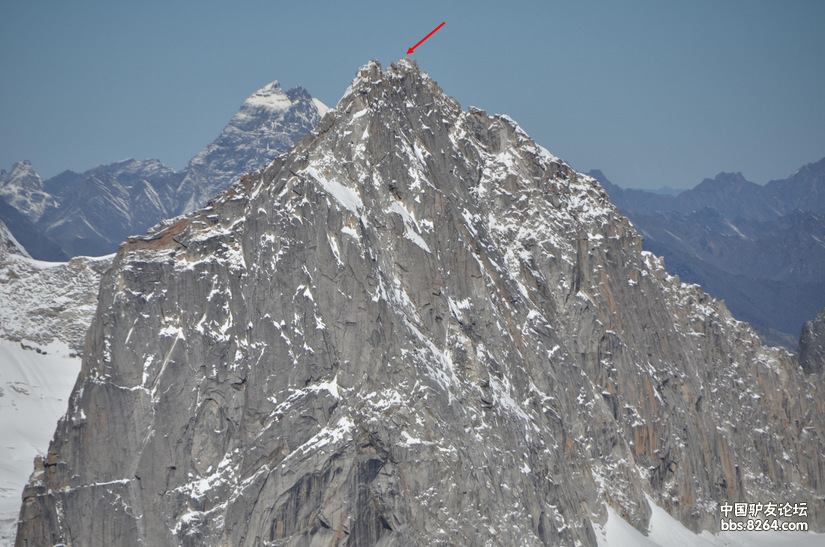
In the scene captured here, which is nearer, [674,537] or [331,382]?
[331,382]

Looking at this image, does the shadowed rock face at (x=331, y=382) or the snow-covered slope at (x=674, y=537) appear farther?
the snow-covered slope at (x=674, y=537)

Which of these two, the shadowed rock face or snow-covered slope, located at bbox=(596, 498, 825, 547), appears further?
snow-covered slope, located at bbox=(596, 498, 825, 547)

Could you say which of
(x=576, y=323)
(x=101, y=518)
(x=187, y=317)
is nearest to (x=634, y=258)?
(x=576, y=323)

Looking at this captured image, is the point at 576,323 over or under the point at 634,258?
under

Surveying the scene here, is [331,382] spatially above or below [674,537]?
above

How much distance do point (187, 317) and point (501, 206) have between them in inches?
2394

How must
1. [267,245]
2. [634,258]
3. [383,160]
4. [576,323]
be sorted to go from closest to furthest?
[267,245]
[383,160]
[576,323]
[634,258]

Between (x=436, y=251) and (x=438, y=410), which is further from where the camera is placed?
(x=436, y=251)

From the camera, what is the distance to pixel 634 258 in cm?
19488

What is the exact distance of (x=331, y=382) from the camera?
131 m

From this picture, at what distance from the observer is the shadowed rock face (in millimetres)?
128125

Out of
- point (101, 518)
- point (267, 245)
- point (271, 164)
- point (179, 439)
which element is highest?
point (271, 164)

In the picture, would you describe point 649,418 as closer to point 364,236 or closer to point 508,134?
point 508,134

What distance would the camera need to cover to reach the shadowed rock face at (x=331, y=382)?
128 m
